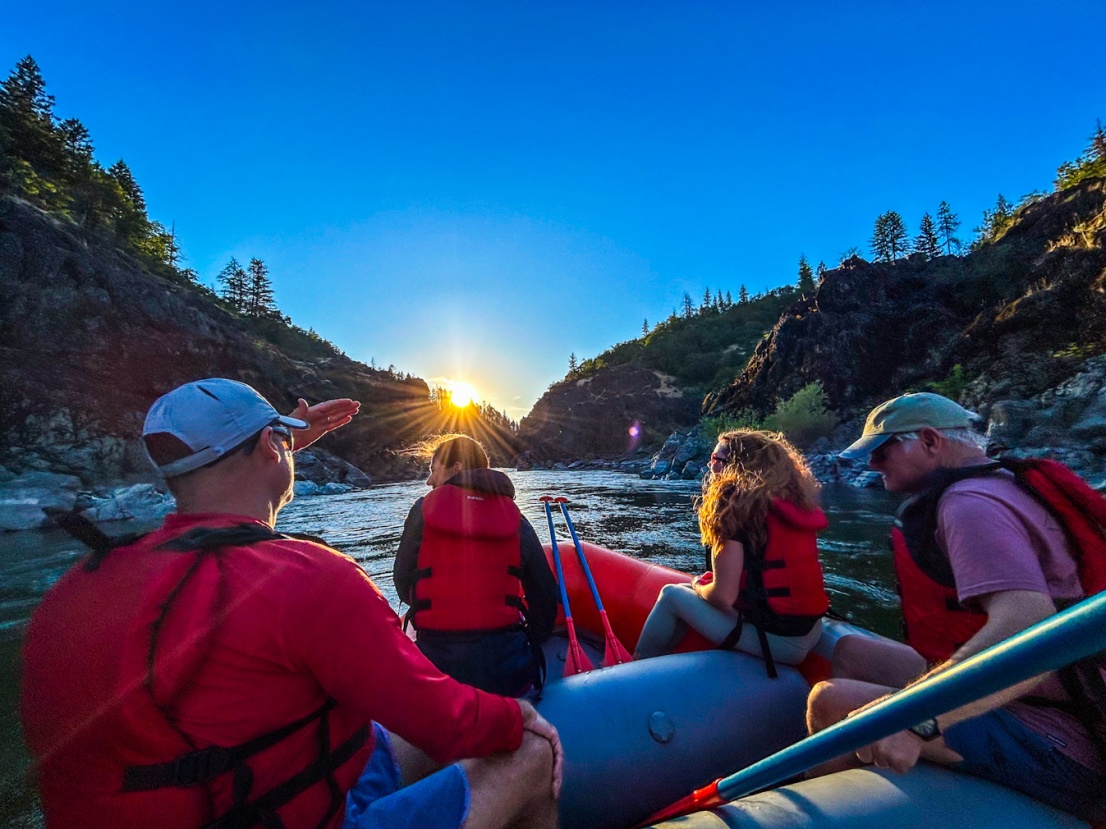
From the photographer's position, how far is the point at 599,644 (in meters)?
3.97

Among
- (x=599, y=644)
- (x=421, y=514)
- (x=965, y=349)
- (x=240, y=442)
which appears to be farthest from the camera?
(x=965, y=349)

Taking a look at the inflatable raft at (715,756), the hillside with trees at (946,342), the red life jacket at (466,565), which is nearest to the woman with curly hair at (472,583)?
the red life jacket at (466,565)

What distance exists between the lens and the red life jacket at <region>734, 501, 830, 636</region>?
2.48 m

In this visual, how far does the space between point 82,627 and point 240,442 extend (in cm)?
49

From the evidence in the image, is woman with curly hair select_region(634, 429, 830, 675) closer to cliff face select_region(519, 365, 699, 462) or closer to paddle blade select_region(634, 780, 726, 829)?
paddle blade select_region(634, 780, 726, 829)

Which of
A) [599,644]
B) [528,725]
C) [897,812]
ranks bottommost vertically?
[599,644]

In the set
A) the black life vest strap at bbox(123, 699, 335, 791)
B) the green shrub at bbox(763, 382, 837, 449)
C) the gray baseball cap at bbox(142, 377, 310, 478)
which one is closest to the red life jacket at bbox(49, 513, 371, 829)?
the black life vest strap at bbox(123, 699, 335, 791)

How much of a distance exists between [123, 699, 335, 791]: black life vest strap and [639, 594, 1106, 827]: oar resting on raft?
3.88ft

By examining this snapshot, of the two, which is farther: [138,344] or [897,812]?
[138,344]

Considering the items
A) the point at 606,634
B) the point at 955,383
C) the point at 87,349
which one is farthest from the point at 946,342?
the point at 87,349

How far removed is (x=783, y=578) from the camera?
8.18 feet

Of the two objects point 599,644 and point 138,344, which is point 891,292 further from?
point 138,344

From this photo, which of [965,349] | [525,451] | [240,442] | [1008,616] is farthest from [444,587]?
[525,451]

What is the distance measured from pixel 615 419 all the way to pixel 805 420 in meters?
32.3
